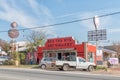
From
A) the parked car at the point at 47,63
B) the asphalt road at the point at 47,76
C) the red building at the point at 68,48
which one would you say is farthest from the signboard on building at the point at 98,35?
the asphalt road at the point at 47,76

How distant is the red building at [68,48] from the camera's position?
4797 cm

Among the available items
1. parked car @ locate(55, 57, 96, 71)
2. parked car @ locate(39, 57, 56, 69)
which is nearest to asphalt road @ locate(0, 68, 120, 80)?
parked car @ locate(55, 57, 96, 71)

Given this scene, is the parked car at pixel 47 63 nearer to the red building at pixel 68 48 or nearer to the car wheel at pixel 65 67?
the car wheel at pixel 65 67

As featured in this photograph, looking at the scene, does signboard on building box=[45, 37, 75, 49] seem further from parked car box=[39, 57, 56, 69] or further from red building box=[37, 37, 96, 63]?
parked car box=[39, 57, 56, 69]

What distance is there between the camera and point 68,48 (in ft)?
161

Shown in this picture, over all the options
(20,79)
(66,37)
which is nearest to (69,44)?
(66,37)

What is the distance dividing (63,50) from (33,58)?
29.4ft

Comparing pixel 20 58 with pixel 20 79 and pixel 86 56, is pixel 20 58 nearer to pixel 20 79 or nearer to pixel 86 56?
pixel 86 56

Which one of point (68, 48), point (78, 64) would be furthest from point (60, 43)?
point (78, 64)

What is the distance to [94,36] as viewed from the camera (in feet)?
176

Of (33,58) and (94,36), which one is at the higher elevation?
(94,36)

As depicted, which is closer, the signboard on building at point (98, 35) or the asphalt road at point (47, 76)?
the asphalt road at point (47, 76)

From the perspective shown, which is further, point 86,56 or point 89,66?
point 86,56

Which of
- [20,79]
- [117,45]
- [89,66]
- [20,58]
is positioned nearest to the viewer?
[20,79]
